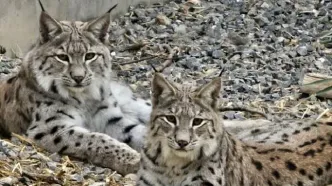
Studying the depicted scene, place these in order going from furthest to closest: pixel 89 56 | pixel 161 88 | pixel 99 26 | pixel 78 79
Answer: pixel 99 26, pixel 89 56, pixel 78 79, pixel 161 88

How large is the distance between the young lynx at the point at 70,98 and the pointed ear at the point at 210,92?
171 centimetres

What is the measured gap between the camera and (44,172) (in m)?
8.47

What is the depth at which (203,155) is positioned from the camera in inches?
301

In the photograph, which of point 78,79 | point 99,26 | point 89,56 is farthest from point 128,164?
point 99,26

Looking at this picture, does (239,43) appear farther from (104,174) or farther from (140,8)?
(104,174)

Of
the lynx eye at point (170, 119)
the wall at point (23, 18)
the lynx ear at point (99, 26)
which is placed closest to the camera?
the lynx eye at point (170, 119)

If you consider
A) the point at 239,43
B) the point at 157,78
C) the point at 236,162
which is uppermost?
the point at 157,78

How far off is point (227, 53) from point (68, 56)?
332 cm

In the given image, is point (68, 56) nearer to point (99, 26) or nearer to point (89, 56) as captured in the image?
point (89, 56)

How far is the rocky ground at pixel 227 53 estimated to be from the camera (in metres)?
10.1

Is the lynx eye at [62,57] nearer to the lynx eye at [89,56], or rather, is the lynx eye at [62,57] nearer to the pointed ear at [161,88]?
the lynx eye at [89,56]

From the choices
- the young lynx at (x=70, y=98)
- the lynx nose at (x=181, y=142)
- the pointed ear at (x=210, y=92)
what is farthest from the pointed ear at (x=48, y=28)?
the lynx nose at (x=181, y=142)

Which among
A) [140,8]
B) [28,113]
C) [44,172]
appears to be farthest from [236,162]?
[140,8]

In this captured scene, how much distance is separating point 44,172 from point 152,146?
3.77ft
